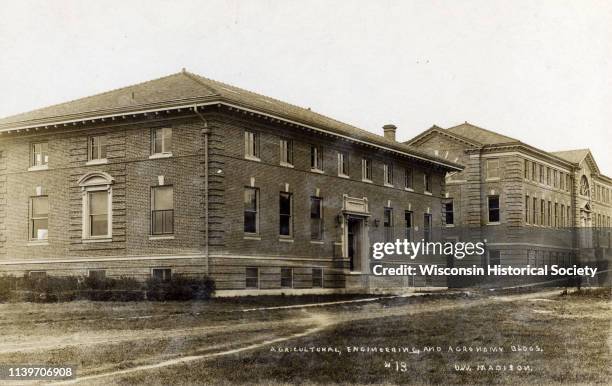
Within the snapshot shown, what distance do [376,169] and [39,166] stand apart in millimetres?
14046

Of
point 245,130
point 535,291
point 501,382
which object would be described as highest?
point 245,130

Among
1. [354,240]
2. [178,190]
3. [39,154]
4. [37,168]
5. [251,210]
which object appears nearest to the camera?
[178,190]

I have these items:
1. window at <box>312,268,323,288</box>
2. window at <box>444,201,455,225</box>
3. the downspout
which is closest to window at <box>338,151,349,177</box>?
window at <box>312,268,323,288</box>

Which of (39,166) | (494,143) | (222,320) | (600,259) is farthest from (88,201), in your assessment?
(494,143)

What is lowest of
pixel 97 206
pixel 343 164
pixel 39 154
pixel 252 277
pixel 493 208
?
pixel 252 277

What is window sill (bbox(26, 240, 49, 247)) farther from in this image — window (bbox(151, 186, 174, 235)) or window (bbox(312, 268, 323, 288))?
window (bbox(312, 268, 323, 288))

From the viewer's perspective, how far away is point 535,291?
55.9 ft

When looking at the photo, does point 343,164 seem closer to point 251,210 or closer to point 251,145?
point 251,145

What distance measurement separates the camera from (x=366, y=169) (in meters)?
32.8

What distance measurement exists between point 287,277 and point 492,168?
2259cm

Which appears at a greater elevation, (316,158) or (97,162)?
(316,158)

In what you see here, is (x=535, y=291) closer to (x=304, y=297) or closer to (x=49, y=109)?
(x=304, y=297)

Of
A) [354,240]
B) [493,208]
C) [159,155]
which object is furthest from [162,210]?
[493,208]

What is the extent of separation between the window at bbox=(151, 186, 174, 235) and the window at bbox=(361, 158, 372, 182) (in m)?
9.62
